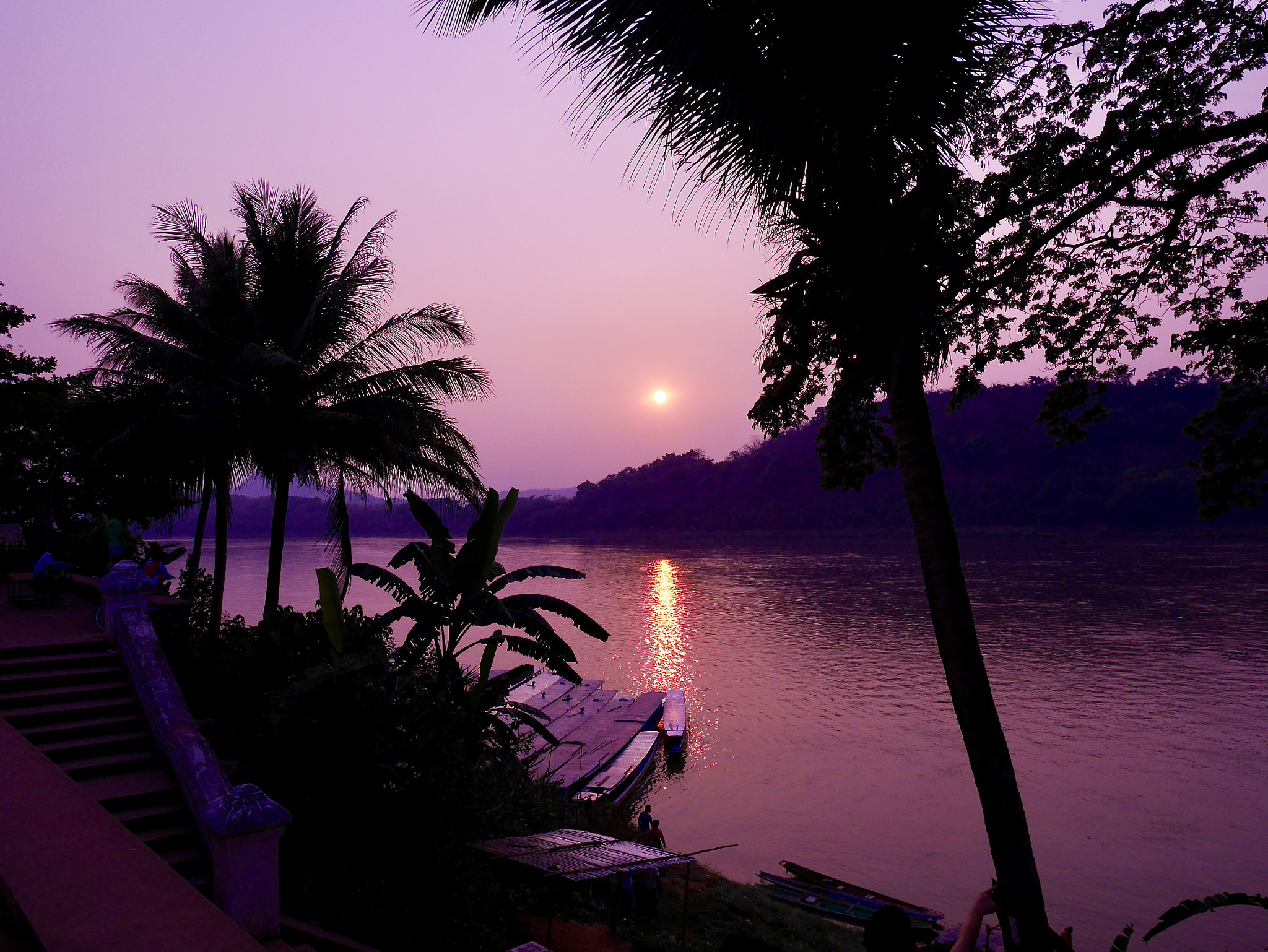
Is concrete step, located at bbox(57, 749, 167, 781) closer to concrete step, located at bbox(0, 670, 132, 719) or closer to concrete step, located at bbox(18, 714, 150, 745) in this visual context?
concrete step, located at bbox(18, 714, 150, 745)

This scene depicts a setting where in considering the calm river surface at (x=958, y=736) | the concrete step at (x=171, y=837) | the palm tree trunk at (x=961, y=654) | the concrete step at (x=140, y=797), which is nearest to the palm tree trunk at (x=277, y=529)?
the concrete step at (x=140, y=797)

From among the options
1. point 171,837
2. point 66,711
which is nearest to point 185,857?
point 171,837

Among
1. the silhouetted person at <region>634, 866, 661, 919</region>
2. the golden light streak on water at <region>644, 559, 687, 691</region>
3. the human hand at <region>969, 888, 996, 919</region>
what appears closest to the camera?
the human hand at <region>969, 888, 996, 919</region>

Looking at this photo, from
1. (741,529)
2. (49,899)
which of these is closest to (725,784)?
(49,899)

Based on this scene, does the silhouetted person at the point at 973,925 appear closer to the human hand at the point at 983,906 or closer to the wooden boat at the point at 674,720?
the human hand at the point at 983,906

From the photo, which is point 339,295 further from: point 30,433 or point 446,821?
point 30,433

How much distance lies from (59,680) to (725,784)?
22783mm

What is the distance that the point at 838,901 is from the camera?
57.1 ft

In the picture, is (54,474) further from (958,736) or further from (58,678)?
A: (958,736)

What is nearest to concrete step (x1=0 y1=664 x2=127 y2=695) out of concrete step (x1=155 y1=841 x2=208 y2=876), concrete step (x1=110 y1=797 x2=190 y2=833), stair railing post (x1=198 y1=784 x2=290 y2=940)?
concrete step (x1=110 y1=797 x2=190 y2=833)

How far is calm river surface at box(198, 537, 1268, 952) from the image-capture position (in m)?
21.1

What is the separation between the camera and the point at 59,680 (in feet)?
30.6

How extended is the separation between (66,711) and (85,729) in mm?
434

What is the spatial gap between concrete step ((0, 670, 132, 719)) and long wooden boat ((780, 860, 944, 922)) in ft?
51.9
